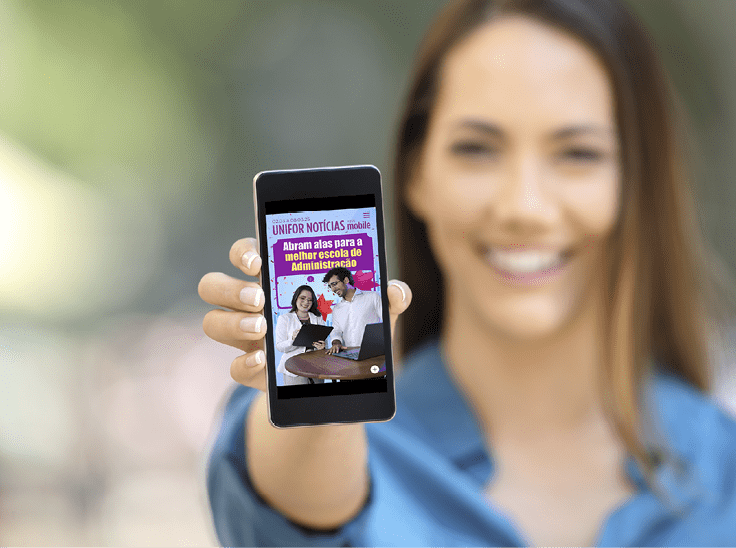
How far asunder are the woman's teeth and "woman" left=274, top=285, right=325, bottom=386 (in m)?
0.45

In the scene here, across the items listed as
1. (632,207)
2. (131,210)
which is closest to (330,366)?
(632,207)

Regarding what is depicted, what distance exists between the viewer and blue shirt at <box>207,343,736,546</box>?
69 cm

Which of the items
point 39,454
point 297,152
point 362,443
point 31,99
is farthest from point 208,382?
point 362,443

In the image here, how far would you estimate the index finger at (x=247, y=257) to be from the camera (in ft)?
1.76

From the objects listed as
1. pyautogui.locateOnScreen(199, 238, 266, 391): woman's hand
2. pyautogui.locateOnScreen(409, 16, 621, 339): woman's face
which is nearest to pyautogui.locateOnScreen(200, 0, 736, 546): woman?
pyautogui.locateOnScreen(409, 16, 621, 339): woman's face

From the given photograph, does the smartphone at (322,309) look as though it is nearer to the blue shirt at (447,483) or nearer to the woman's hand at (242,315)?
the woman's hand at (242,315)

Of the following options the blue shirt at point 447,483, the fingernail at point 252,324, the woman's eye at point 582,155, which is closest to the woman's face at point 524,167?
the woman's eye at point 582,155

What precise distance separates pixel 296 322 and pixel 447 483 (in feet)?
1.35

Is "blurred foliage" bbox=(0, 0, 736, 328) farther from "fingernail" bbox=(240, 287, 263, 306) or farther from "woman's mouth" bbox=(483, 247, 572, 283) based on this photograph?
"fingernail" bbox=(240, 287, 263, 306)

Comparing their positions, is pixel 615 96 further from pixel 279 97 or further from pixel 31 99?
Result: pixel 31 99

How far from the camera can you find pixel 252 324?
52 centimetres

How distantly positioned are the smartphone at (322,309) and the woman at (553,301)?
0.96 ft

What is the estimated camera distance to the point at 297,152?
1528 mm

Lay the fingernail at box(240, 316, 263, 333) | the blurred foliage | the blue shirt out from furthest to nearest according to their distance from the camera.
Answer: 1. the blurred foliage
2. the blue shirt
3. the fingernail at box(240, 316, 263, 333)
